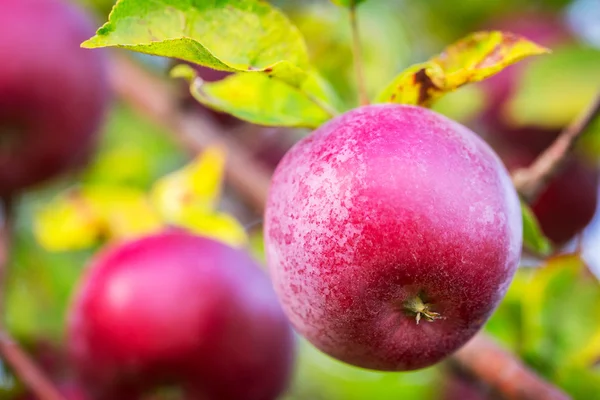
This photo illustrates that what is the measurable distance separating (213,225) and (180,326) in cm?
30

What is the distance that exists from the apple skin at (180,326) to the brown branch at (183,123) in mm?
269

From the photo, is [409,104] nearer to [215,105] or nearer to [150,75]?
[215,105]

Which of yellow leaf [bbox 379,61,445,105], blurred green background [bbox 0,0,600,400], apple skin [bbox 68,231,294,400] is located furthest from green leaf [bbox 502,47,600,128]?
yellow leaf [bbox 379,61,445,105]

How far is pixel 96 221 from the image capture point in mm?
1285

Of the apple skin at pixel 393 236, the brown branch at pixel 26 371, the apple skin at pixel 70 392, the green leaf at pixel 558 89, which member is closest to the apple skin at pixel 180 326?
the brown branch at pixel 26 371

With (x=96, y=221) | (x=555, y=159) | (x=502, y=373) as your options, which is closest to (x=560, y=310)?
(x=502, y=373)

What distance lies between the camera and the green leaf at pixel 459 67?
1.95 ft

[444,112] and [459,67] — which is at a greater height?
[459,67]

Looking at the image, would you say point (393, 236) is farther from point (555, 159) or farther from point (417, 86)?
point (555, 159)

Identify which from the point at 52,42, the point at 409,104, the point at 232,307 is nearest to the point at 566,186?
the point at 232,307

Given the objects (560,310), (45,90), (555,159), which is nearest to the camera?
(555,159)

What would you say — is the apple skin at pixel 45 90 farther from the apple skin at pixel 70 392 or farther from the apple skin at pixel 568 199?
the apple skin at pixel 568 199

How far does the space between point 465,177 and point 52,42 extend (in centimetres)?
80

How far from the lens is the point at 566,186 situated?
131 cm
